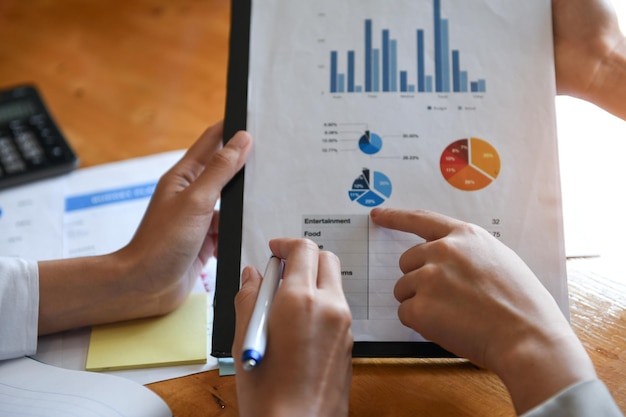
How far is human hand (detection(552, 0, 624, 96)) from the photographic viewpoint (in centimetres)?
68

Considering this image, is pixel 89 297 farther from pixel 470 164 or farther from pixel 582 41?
pixel 582 41

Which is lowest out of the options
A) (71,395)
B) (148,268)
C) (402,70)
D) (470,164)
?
(71,395)

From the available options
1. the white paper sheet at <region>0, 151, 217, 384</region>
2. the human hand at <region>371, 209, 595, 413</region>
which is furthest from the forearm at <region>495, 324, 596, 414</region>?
the white paper sheet at <region>0, 151, 217, 384</region>

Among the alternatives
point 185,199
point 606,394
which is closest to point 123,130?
point 185,199

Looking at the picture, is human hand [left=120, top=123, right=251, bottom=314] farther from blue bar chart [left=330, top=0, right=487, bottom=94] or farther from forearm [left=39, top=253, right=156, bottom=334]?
blue bar chart [left=330, top=0, right=487, bottom=94]

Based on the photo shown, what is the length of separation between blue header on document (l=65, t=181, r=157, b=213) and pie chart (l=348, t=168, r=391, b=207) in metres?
0.34

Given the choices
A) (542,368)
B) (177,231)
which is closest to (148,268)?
(177,231)

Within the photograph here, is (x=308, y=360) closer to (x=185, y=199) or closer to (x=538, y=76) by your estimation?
(x=185, y=199)

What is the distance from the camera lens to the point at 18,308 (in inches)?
25.1

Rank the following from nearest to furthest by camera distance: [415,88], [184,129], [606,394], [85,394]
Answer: [606,394] → [85,394] → [415,88] → [184,129]

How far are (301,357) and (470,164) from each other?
28cm

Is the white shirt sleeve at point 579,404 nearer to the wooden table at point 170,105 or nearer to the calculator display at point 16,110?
the wooden table at point 170,105

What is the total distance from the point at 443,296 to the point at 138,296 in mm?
319

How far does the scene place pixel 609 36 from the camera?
27.7 inches
